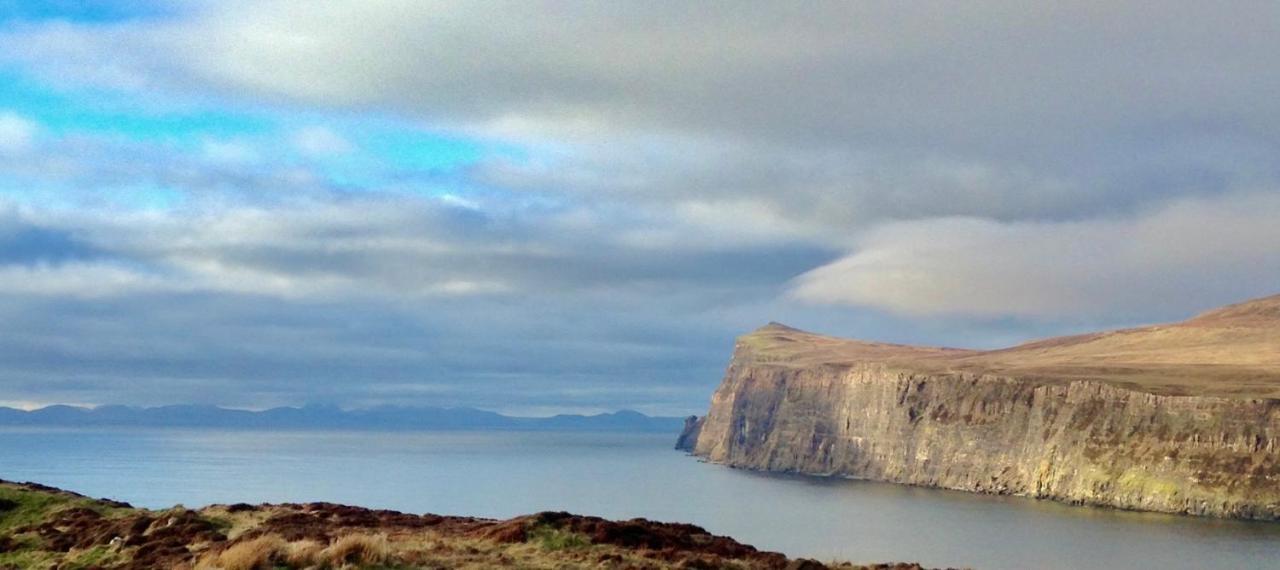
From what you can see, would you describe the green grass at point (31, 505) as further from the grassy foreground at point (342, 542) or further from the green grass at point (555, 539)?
the green grass at point (555, 539)

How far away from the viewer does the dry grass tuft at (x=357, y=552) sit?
2723 centimetres

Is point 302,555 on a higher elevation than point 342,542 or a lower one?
lower

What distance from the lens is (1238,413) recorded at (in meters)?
191

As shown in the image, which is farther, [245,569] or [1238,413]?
[1238,413]

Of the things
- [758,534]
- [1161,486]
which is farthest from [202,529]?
[1161,486]

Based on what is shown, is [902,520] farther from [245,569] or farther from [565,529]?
[245,569]

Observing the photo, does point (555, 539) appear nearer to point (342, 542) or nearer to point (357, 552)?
point (357, 552)

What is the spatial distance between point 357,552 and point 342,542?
0.53m

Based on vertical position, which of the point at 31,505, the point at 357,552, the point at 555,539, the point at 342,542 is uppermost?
the point at 342,542

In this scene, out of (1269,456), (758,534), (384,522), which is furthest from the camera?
(1269,456)

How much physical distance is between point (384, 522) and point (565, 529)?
880 centimetres

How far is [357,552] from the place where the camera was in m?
27.7

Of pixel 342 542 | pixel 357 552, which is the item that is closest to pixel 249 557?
pixel 342 542

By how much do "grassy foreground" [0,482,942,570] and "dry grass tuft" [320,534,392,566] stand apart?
27 millimetres
